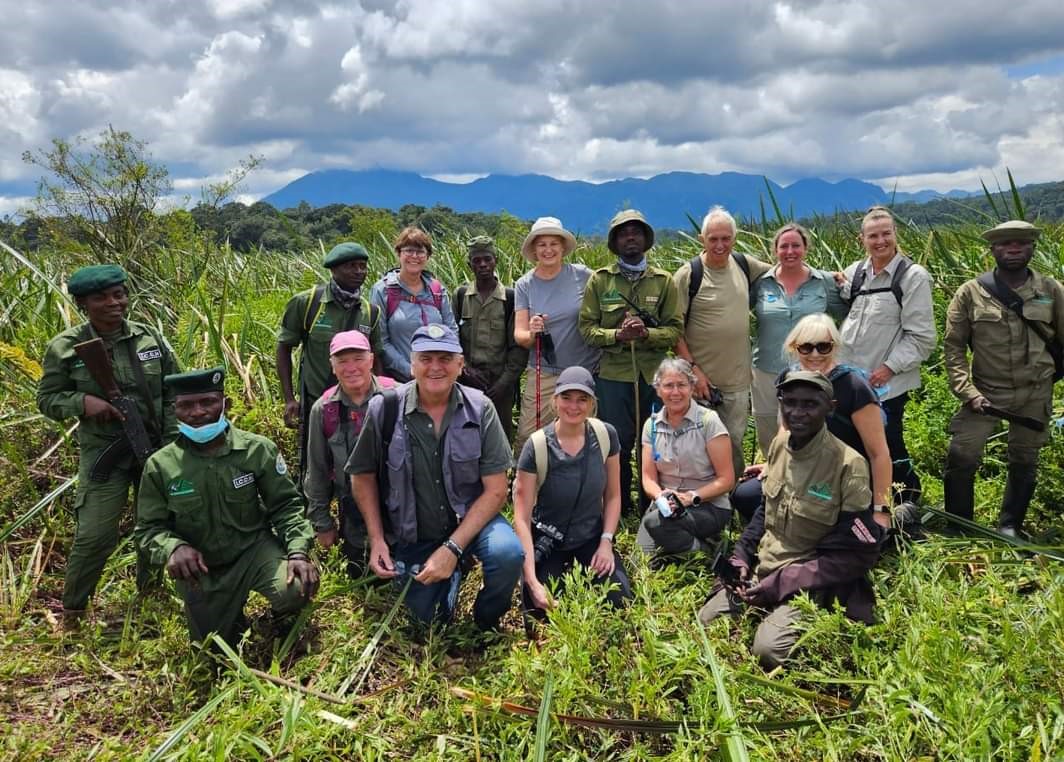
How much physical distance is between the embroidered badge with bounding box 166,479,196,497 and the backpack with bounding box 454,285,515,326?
2186mm

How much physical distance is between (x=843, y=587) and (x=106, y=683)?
3346 millimetres

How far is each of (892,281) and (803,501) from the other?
1610 millimetres

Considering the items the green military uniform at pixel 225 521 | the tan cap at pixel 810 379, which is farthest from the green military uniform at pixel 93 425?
the tan cap at pixel 810 379

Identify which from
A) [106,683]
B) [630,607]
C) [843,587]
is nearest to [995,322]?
[843,587]

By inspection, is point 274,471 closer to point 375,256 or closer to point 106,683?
point 106,683

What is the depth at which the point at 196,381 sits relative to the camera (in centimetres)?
289

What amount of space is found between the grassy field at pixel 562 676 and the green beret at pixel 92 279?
139 centimetres

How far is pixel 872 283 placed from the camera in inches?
152

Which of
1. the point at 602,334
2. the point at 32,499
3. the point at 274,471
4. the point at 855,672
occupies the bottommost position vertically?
the point at 855,672

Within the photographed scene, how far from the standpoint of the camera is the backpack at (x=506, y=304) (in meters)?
4.58

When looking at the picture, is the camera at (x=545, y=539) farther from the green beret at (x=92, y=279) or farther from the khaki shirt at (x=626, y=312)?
the green beret at (x=92, y=279)

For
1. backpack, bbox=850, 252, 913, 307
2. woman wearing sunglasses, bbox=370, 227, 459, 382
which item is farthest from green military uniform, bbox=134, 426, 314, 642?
backpack, bbox=850, 252, 913, 307

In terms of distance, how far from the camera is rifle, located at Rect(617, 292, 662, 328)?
Answer: 13.2ft

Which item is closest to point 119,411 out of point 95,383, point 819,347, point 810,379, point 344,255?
point 95,383
